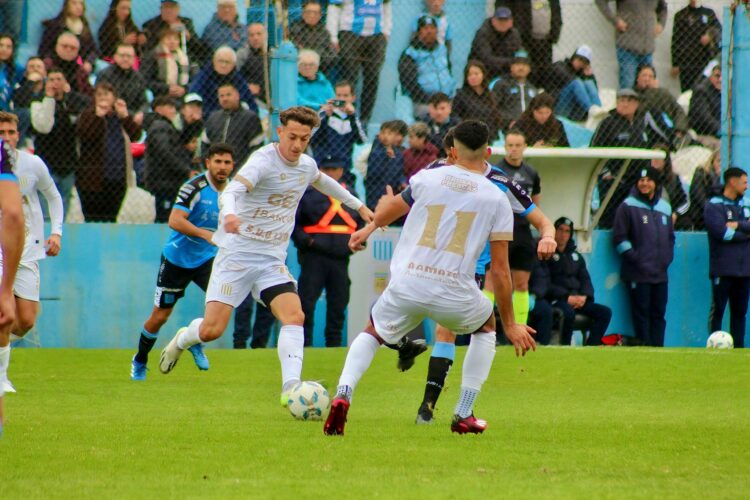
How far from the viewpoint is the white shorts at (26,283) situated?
1035cm

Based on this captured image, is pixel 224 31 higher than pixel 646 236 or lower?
higher

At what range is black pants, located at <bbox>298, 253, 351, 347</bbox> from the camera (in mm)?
15445

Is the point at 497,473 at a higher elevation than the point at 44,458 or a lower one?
higher

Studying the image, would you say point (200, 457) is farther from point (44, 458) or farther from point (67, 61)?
point (67, 61)

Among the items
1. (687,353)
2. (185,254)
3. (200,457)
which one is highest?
(200,457)

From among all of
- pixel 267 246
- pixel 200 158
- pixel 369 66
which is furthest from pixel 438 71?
A: pixel 267 246

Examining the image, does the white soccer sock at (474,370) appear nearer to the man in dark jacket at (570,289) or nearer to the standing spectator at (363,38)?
the man in dark jacket at (570,289)

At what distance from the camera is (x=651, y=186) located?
16.7 m

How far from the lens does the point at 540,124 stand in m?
16.8

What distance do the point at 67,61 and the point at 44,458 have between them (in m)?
10.2

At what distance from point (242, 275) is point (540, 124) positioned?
8334mm

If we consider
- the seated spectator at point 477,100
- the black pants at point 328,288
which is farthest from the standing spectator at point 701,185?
the black pants at point 328,288

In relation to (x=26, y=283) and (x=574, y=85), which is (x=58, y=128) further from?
(x=574, y=85)

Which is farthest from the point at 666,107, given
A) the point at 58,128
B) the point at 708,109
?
the point at 58,128
